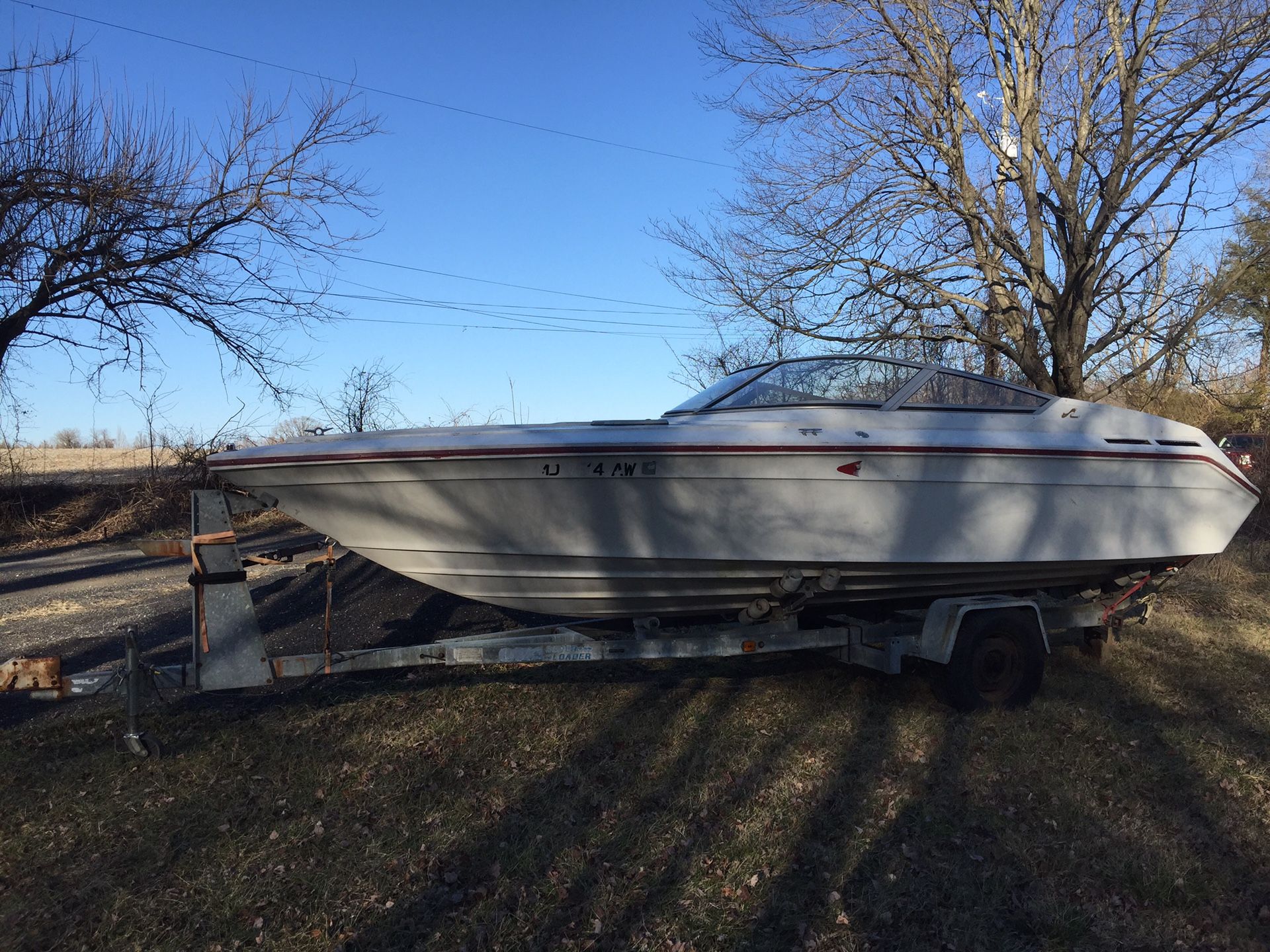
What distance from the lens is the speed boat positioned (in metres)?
4.05

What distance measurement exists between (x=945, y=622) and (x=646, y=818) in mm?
2098

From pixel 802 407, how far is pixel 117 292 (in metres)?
9.90

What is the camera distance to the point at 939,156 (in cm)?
1002

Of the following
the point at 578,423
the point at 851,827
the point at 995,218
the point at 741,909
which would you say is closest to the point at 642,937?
the point at 741,909

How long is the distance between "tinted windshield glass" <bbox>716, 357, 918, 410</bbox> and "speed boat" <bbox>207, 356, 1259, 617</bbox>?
0.01 meters

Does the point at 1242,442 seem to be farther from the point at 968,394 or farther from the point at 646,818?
the point at 646,818

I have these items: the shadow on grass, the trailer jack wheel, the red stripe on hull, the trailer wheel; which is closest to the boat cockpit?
the red stripe on hull

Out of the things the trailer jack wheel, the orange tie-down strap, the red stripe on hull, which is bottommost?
the trailer jack wheel

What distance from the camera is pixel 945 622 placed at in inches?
184

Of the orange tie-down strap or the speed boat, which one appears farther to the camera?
the speed boat

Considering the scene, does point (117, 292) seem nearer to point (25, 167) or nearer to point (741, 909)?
point (25, 167)

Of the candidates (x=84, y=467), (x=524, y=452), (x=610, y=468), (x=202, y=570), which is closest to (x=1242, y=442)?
(x=610, y=468)

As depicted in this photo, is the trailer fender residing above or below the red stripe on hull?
below

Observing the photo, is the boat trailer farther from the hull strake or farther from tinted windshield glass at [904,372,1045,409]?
tinted windshield glass at [904,372,1045,409]
